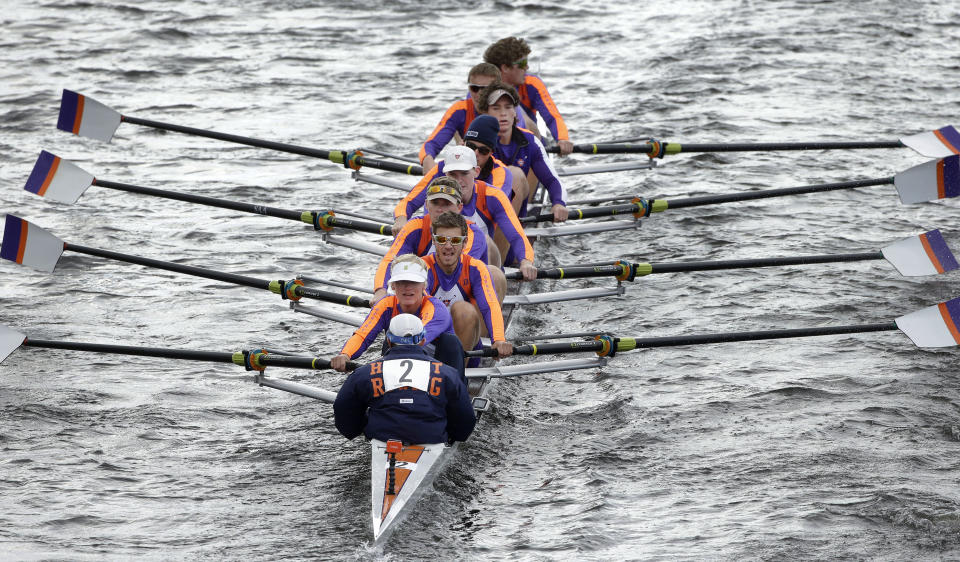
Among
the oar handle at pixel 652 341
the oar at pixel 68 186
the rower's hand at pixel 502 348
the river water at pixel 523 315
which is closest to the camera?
the river water at pixel 523 315

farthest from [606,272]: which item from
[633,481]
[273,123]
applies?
[273,123]

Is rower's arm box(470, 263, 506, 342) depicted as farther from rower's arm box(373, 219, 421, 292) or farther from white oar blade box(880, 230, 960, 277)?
white oar blade box(880, 230, 960, 277)

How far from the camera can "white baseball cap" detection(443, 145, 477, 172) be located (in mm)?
9688

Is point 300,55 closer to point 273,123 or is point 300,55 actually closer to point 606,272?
point 273,123

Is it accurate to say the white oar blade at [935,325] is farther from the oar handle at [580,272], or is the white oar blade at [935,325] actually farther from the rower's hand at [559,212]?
the rower's hand at [559,212]

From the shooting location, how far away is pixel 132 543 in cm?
755

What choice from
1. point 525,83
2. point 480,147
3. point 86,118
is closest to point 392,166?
Result: point 525,83

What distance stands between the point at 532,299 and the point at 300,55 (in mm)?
13201

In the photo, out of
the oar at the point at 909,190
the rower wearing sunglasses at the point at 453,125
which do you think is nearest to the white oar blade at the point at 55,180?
the rower wearing sunglasses at the point at 453,125

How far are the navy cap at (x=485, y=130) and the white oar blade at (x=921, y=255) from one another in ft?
12.1

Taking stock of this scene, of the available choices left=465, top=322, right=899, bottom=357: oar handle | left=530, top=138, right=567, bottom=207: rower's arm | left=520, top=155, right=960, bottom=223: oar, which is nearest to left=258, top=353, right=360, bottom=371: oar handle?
→ left=465, top=322, right=899, bottom=357: oar handle

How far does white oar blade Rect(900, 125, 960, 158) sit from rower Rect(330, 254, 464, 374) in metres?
7.33

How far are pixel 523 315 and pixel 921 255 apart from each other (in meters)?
3.79

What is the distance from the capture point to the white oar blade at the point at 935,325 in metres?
9.55
